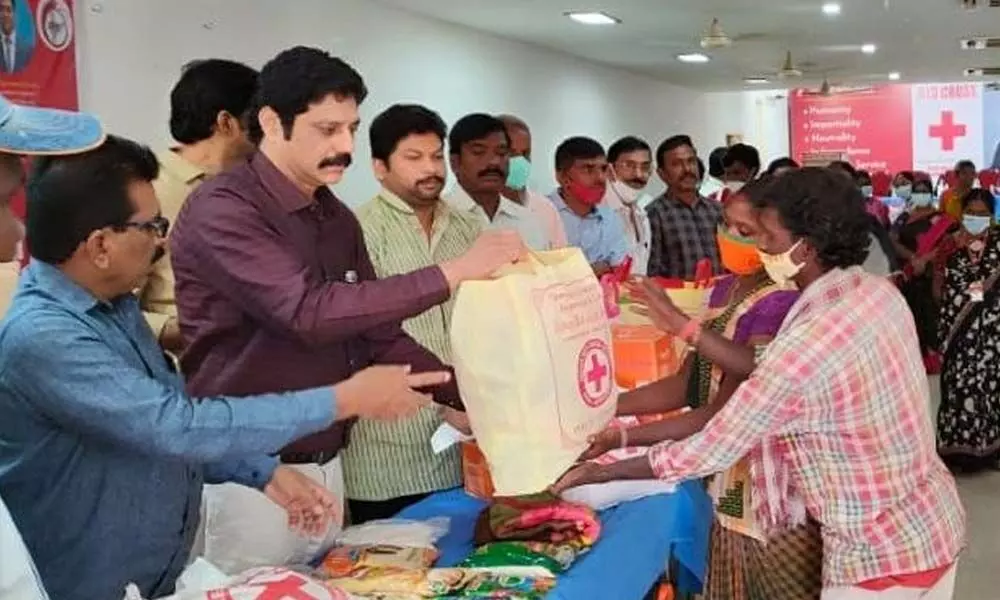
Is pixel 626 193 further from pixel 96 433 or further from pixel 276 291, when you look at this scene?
pixel 96 433

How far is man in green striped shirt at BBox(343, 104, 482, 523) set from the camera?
2453mm

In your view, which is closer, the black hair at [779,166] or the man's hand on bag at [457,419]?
the man's hand on bag at [457,419]

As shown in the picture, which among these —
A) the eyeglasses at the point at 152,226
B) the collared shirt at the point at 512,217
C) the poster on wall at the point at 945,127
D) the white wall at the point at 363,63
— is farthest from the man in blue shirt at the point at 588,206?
the poster on wall at the point at 945,127

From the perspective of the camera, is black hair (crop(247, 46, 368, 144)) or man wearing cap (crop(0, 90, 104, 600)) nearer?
man wearing cap (crop(0, 90, 104, 600))

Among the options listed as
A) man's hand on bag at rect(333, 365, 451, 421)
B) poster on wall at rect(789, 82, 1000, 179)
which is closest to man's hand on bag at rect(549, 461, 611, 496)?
man's hand on bag at rect(333, 365, 451, 421)

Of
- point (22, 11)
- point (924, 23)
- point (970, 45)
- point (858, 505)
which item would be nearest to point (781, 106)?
point (970, 45)

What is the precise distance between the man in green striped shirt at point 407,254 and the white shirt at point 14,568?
4.05 feet

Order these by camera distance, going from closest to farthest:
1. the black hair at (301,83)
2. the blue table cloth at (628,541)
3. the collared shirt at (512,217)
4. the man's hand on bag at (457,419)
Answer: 1. the black hair at (301,83)
2. the blue table cloth at (628,541)
3. the man's hand on bag at (457,419)
4. the collared shirt at (512,217)

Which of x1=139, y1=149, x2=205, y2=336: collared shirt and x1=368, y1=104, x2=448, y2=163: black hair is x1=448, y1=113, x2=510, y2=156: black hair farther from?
x1=139, y1=149, x2=205, y2=336: collared shirt

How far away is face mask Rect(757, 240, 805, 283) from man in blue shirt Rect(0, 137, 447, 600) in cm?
101

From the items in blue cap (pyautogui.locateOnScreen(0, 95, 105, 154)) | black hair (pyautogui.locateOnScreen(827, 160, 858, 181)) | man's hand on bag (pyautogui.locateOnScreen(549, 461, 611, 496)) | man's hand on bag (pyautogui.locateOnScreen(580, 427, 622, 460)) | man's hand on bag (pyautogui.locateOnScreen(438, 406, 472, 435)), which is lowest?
man's hand on bag (pyautogui.locateOnScreen(549, 461, 611, 496))

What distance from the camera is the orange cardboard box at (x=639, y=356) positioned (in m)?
2.71

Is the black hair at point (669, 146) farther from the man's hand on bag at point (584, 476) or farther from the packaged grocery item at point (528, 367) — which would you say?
the packaged grocery item at point (528, 367)

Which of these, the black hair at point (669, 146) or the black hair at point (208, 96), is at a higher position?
the black hair at point (208, 96)
